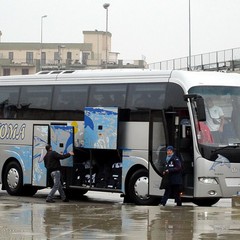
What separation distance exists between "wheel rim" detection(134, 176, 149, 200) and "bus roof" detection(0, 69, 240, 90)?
2545 millimetres

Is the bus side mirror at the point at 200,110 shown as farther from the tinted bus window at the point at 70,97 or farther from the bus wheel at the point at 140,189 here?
the tinted bus window at the point at 70,97

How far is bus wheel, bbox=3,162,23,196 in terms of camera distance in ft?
88.7

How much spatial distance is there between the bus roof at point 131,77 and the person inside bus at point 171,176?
1726 mm

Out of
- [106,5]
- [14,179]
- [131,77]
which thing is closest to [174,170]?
[131,77]

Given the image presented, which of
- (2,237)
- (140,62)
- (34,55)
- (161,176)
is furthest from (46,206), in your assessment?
(34,55)

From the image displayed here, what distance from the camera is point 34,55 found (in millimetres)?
150375

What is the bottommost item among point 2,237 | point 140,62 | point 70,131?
point 2,237

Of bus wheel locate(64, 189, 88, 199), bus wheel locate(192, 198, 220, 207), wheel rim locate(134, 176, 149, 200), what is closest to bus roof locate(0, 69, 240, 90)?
wheel rim locate(134, 176, 149, 200)

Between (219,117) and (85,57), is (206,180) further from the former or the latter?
(85,57)

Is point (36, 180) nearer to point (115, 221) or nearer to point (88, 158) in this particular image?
point (88, 158)

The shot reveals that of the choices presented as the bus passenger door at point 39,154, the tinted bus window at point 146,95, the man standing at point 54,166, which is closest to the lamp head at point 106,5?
the bus passenger door at point 39,154

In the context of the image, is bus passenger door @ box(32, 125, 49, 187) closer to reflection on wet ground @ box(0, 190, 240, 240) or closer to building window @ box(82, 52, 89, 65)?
reflection on wet ground @ box(0, 190, 240, 240)

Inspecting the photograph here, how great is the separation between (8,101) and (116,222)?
37.3 ft

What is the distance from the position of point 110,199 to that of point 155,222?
→ 10.1 meters
